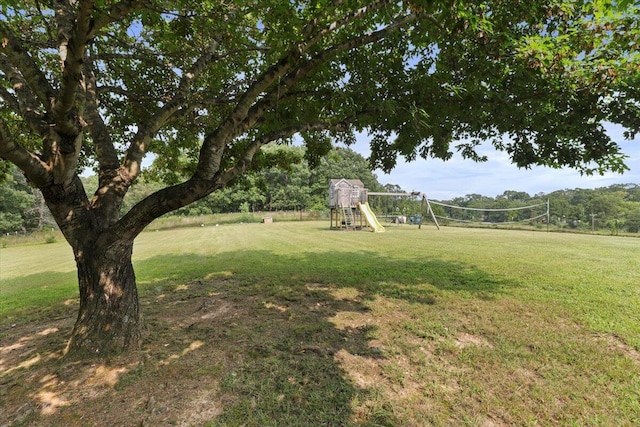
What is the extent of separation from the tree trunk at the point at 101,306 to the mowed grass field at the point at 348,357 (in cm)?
25

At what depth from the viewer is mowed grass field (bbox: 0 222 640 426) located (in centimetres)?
282

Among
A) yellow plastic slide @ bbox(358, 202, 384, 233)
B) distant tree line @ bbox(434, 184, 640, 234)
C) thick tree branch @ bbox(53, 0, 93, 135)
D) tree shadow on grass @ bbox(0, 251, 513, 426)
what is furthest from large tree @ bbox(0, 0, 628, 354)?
distant tree line @ bbox(434, 184, 640, 234)

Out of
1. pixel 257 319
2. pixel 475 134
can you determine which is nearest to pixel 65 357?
pixel 257 319

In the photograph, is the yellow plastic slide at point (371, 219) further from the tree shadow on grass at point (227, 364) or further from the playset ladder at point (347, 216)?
the tree shadow on grass at point (227, 364)

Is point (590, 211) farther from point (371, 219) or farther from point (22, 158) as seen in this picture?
point (22, 158)

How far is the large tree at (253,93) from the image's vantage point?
3379 mm

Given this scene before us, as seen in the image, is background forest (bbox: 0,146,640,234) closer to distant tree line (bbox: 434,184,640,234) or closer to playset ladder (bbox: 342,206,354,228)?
distant tree line (bbox: 434,184,640,234)

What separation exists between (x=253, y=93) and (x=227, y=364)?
352 cm

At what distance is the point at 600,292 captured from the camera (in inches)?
244

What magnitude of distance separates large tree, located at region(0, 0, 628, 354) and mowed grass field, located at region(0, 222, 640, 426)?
2.92ft

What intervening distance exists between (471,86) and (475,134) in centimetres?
227

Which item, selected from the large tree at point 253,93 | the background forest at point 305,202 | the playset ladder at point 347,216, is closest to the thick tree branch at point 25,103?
the large tree at point 253,93

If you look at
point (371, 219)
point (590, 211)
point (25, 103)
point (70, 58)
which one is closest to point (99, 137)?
point (25, 103)

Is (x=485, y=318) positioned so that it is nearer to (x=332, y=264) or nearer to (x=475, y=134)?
(x=475, y=134)
